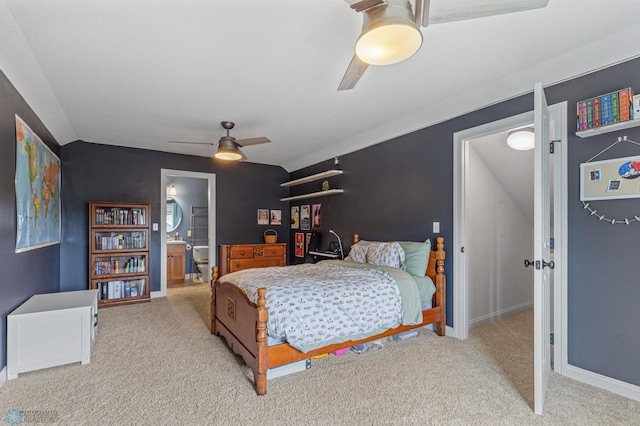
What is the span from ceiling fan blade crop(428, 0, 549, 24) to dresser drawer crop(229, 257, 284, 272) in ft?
15.9

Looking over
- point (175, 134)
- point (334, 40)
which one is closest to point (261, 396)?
point (334, 40)

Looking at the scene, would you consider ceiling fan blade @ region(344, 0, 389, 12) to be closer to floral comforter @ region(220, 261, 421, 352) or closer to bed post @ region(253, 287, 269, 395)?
bed post @ region(253, 287, 269, 395)

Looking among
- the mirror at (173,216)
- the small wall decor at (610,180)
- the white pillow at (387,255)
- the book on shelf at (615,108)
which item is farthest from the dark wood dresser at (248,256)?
the book on shelf at (615,108)

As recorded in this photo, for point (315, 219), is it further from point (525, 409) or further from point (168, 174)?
point (525, 409)

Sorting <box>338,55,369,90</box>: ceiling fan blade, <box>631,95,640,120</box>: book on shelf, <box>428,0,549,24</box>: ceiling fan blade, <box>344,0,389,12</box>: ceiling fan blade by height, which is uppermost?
<box>428,0,549,24</box>: ceiling fan blade

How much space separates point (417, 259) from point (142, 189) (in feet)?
14.7

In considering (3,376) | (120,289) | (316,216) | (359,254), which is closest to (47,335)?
(3,376)

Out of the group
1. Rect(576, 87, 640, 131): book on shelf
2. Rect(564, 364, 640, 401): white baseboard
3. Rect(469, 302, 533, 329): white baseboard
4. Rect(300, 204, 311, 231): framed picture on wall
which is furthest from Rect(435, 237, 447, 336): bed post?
Rect(300, 204, 311, 231): framed picture on wall

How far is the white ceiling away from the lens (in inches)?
76.3

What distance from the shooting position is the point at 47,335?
2.52 meters

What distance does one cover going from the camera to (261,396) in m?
2.17

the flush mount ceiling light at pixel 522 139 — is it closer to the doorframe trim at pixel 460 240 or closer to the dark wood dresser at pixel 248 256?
the doorframe trim at pixel 460 240

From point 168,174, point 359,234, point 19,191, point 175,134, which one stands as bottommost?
point 359,234

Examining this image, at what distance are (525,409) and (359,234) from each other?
2.92 meters
